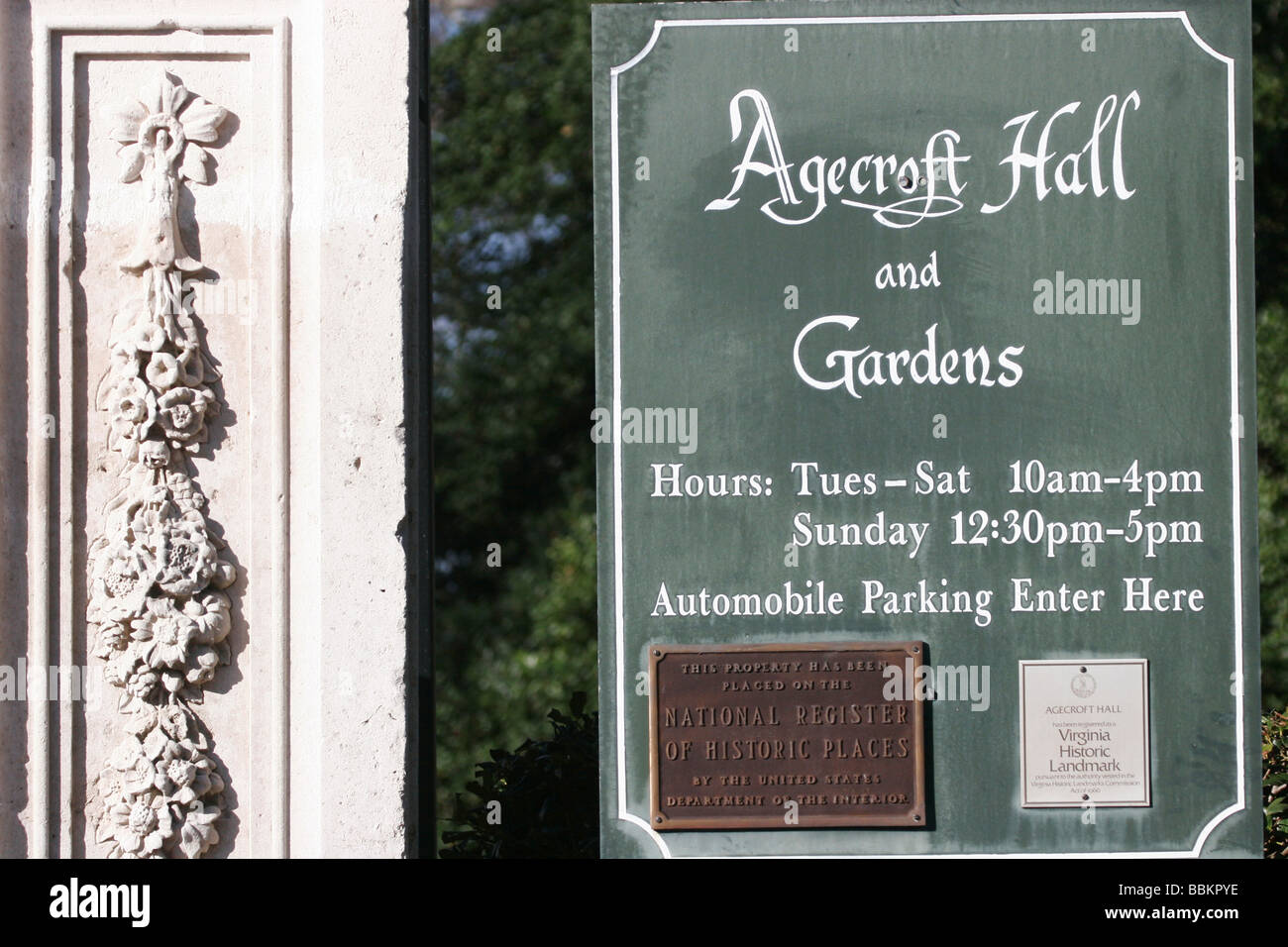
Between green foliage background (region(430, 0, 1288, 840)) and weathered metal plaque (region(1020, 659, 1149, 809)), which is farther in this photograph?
green foliage background (region(430, 0, 1288, 840))

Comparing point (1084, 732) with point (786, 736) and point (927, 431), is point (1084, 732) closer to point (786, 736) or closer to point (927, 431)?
point (786, 736)

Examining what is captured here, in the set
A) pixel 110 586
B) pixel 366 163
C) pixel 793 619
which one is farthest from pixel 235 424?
pixel 793 619

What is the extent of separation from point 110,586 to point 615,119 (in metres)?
2.23

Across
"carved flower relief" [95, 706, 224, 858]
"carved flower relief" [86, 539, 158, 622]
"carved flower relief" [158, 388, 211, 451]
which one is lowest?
"carved flower relief" [95, 706, 224, 858]

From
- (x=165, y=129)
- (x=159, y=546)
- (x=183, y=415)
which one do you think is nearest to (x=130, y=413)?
(x=183, y=415)

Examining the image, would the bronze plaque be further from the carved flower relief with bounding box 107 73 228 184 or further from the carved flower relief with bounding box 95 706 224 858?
the carved flower relief with bounding box 107 73 228 184

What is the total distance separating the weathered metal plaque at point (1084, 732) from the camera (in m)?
4.66

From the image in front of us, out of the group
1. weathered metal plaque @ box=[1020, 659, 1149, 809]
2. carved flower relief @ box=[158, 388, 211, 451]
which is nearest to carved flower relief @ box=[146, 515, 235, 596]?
carved flower relief @ box=[158, 388, 211, 451]

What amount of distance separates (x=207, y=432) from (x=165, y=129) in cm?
99

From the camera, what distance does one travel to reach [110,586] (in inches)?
181

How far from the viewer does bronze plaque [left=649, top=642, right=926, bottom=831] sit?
464cm

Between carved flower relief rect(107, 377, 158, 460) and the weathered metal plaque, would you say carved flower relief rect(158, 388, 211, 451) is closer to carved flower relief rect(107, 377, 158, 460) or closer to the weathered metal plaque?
carved flower relief rect(107, 377, 158, 460)

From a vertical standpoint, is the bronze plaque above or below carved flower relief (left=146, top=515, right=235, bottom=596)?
below

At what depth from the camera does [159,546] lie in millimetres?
4590
